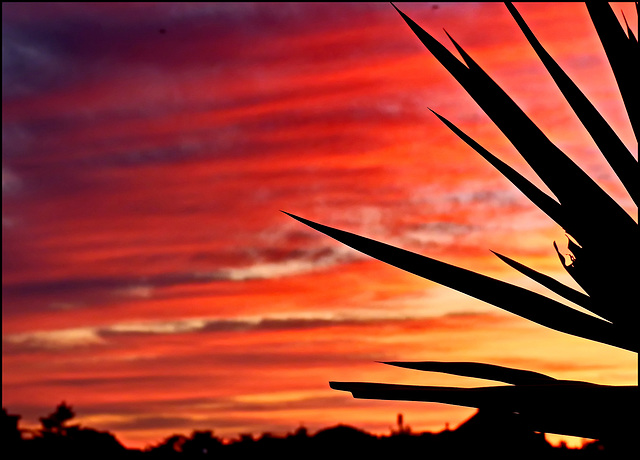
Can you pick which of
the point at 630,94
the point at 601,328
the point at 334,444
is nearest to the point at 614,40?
the point at 630,94

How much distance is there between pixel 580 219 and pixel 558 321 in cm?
27

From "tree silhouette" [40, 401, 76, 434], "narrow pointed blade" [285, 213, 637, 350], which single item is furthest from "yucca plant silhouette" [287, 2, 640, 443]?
"tree silhouette" [40, 401, 76, 434]

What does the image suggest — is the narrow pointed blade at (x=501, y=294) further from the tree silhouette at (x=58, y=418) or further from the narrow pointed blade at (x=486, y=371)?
the tree silhouette at (x=58, y=418)

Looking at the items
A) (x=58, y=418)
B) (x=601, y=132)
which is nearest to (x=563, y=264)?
(x=601, y=132)

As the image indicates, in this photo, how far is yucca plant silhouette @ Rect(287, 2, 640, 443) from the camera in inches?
66.8

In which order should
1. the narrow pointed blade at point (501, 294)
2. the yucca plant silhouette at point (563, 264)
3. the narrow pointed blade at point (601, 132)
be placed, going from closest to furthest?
the yucca plant silhouette at point (563, 264), the narrow pointed blade at point (501, 294), the narrow pointed blade at point (601, 132)

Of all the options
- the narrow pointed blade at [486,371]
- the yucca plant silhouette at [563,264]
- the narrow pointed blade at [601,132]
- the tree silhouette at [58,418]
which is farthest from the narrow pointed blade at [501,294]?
the tree silhouette at [58,418]

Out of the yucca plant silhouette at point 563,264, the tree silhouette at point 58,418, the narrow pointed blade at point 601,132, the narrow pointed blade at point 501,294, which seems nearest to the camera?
the yucca plant silhouette at point 563,264

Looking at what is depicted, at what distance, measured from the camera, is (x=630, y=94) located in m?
2.35

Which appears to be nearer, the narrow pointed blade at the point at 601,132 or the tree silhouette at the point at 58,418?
the narrow pointed blade at the point at 601,132

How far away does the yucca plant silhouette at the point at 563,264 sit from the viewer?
1696mm

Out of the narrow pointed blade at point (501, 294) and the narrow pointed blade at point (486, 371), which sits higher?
the narrow pointed blade at point (501, 294)

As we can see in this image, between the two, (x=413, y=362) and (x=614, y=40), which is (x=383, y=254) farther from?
(x=614, y=40)

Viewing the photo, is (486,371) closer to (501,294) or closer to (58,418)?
(501,294)
